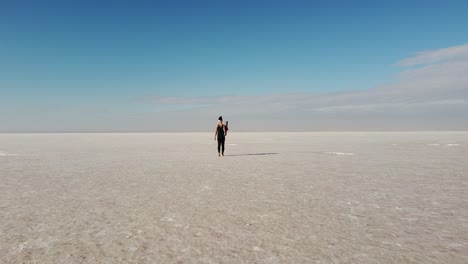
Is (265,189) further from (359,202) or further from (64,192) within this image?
(64,192)

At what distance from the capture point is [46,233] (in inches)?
151

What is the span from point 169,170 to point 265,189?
4301mm

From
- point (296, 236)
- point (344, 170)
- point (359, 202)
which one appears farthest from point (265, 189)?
point (344, 170)

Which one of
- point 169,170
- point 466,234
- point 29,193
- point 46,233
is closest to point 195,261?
point 46,233

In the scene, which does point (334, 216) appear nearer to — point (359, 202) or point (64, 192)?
point (359, 202)

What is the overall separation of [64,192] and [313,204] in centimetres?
536

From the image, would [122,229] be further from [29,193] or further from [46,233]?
[29,193]

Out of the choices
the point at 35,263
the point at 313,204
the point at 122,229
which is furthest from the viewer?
the point at 313,204

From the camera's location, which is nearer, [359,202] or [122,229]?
[122,229]

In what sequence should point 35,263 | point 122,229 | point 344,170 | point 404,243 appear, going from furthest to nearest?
point 344,170 → point 122,229 → point 404,243 → point 35,263

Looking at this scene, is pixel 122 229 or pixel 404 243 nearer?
pixel 404 243

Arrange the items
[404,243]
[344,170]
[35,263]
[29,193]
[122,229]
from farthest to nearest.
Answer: [344,170], [29,193], [122,229], [404,243], [35,263]

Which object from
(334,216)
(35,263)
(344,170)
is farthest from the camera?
(344,170)

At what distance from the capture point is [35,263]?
3.02 metres
